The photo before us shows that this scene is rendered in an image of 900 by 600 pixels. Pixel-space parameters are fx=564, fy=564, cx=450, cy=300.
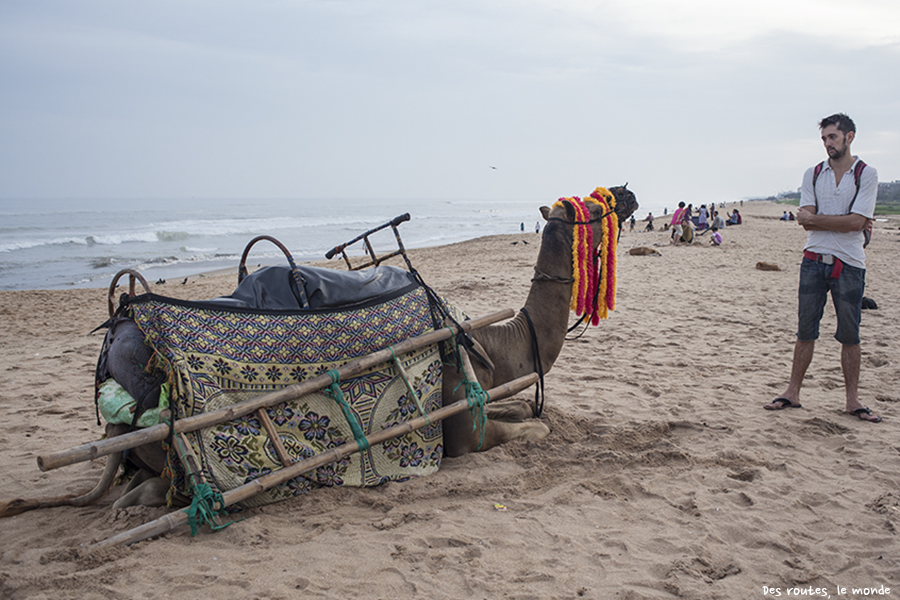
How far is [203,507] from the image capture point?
9.71 feet

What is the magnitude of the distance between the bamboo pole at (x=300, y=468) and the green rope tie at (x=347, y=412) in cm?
3

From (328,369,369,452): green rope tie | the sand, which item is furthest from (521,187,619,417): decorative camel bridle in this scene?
(328,369,369,452): green rope tie

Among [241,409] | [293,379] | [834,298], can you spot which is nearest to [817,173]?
[834,298]

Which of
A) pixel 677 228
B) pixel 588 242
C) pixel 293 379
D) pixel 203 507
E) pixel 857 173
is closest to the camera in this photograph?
pixel 203 507

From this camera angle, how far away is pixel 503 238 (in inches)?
1133

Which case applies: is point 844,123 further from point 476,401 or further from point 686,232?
point 686,232

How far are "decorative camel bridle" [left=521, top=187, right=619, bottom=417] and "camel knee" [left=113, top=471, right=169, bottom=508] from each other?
259cm

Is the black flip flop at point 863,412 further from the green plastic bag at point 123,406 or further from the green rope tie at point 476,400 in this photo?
the green plastic bag at point 123,406

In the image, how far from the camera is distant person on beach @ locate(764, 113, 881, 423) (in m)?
4.23

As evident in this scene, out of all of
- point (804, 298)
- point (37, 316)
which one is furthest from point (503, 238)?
point (804, 298)

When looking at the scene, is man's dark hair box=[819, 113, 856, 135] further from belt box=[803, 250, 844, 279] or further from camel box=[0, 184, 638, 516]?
camel box=[0, 184, 638, 516]

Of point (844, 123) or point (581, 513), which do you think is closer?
point (581, 513)

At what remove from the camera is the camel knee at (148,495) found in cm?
325

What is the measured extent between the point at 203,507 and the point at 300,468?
53 cm
